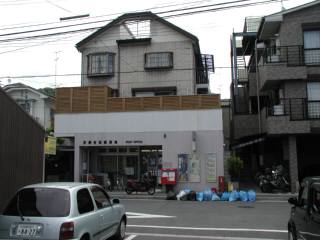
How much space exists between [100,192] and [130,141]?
1719 centimetres

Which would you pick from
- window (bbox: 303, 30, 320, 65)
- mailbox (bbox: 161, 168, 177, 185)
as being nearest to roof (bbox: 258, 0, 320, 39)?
window (bbox: 303, 30, 320, 65)

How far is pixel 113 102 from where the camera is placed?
91.2 feet

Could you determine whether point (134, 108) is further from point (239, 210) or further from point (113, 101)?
point (239, 210)

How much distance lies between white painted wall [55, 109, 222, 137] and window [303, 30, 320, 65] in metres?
5.82

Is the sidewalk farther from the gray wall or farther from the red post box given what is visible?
the gray wall

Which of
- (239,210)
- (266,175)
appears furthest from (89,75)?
(239,210)

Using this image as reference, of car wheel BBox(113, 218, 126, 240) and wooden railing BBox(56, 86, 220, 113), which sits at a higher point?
wooden railing BBox(56, 86, 220, 113)

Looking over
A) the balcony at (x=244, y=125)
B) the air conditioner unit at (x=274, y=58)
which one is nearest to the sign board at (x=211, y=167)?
the balcony at (x=244, y=125)

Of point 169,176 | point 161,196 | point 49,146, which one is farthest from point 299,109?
point 49,146

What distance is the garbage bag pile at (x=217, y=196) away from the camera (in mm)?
22294

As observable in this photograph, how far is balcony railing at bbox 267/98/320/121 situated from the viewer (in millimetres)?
24594

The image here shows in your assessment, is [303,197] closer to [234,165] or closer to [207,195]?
[207,195]

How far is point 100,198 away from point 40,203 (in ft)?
5.83

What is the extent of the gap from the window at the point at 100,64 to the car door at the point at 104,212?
70.8 feet
